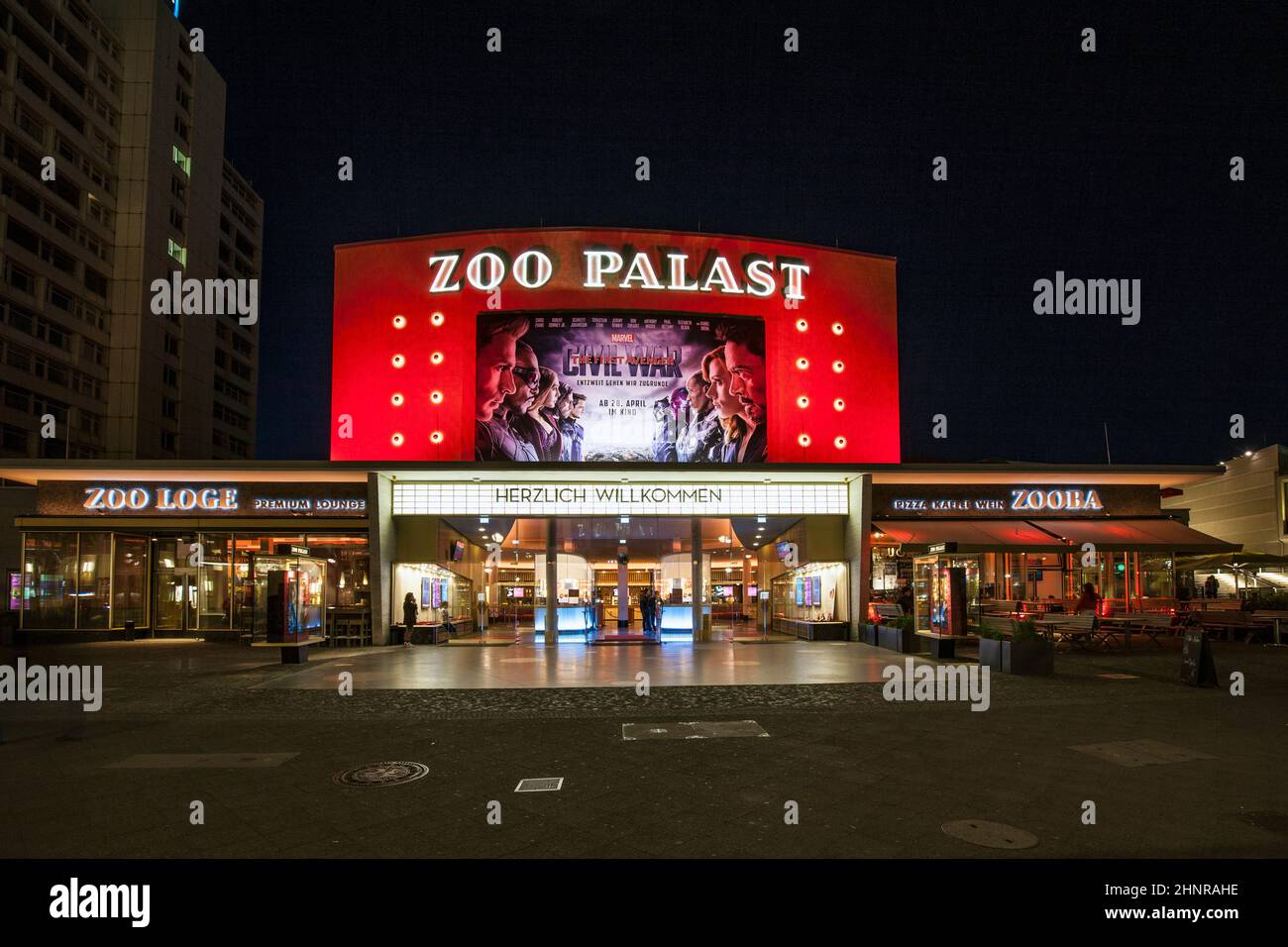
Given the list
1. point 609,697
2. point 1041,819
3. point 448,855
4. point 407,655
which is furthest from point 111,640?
point 1041,819

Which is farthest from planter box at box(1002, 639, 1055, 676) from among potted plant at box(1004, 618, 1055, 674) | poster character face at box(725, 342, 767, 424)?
poster character face at box(725, 342, 767, 424)

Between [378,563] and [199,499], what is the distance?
5.68 meters

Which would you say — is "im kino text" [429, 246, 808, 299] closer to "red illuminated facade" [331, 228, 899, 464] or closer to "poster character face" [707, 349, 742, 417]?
"red illuminated facade" [331, 228, 899, 464]

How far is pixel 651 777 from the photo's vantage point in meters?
7.38

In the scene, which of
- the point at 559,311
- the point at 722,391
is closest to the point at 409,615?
the point at 559,311

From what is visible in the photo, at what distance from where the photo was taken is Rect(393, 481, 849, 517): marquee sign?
24.0 m

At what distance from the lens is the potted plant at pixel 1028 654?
1426 cm

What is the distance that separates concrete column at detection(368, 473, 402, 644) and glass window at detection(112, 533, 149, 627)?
7103 millimetres

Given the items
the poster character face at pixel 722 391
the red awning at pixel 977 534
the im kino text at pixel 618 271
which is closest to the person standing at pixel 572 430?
the im kino text at pixel 618 271

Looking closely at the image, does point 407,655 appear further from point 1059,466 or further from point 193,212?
point 193,212

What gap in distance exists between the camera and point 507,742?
8.95 meters

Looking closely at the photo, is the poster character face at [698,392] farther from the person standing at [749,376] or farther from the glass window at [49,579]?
the glass window at [49,579]

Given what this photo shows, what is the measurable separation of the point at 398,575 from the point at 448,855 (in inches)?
758

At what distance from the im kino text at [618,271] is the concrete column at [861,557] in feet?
23.4
